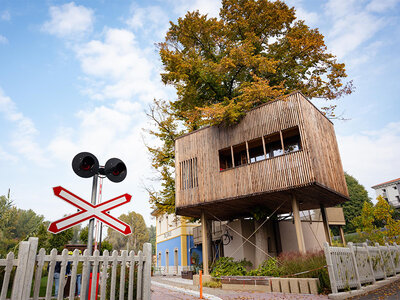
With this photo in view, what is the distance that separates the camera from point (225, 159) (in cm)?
1549

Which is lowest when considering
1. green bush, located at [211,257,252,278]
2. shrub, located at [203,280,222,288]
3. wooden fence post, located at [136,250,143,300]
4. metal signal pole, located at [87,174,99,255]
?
shrub, located at [203,280,222,288]

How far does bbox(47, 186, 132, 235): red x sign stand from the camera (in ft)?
12.3

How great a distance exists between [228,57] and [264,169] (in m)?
7.38

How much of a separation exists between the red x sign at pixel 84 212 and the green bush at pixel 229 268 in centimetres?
1110

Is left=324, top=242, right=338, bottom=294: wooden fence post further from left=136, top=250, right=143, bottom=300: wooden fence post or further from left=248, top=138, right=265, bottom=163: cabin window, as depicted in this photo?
left=248, top=138, right=265, bottom=163: cabin window

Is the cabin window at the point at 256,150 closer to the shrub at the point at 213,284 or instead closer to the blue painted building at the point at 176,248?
the shrub at the point at 213,284

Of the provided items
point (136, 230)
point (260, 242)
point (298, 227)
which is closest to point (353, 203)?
point (136, 230)

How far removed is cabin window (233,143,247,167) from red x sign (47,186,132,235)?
10855 millimetres

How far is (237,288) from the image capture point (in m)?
12.2

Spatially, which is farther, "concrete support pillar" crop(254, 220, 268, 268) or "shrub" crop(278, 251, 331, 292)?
"concrete support pillar" crop(254, 220, 268, 268)

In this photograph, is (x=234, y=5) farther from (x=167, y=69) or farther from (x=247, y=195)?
(x=247, y=195)

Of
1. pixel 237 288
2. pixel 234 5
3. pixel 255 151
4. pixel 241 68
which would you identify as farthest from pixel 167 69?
→ pixel 237 288

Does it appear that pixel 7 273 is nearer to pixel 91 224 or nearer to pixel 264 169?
pixel 91 224

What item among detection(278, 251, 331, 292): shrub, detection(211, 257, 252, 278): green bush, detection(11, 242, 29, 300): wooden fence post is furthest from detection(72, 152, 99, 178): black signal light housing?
detection(211, 257, 252, 278): green bush
